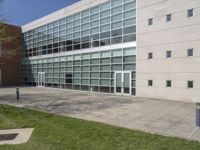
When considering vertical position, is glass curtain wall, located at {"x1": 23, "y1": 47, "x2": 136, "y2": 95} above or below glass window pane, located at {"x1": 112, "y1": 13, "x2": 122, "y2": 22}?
below

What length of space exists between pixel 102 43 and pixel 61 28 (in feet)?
27.5

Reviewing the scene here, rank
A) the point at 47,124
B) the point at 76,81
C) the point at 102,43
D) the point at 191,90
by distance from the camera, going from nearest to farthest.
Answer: the point at 47,124 → the point at 191,90 → the point at 102,43 → the point at 76,81

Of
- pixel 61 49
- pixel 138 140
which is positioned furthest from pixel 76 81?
pixel 138 140

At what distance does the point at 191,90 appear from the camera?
15.7 m

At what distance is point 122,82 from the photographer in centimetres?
2016

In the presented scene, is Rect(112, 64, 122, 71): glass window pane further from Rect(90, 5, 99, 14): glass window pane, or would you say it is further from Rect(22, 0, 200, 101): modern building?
Rect(90, 5, 99, 14): glass window pane

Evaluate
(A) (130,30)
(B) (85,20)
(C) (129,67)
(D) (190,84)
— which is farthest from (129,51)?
(B) (85,20)

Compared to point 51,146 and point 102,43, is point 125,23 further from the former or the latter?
point 51,146

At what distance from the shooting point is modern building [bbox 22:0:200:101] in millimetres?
16167

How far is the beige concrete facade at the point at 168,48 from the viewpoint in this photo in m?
15.7

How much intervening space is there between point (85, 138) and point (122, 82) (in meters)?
13.6

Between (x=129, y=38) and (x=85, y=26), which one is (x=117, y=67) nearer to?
(x=129, y=38)

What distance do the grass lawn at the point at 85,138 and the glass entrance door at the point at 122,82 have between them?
11106 mm

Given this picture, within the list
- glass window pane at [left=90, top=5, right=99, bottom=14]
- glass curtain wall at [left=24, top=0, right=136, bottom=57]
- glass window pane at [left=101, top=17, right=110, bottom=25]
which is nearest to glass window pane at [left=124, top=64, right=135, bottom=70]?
glass curtain wall at [left=24, top=0, right=136, bottom=57]
